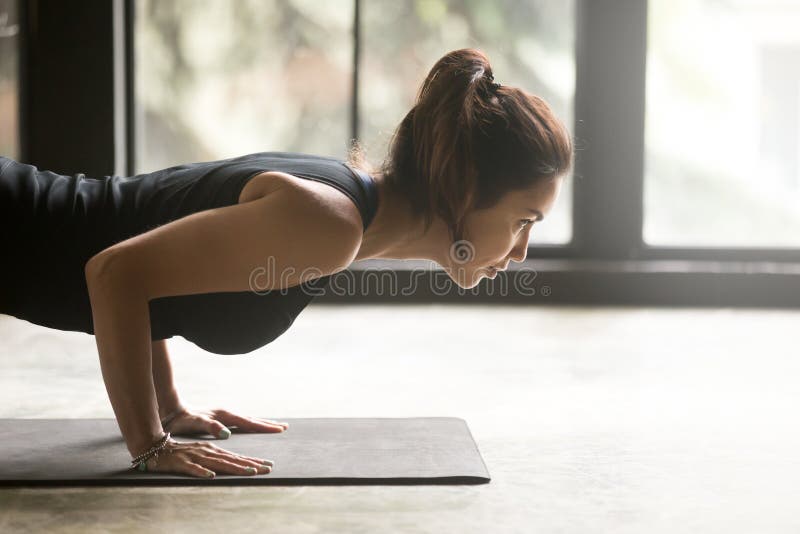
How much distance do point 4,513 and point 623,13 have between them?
3.67 metres

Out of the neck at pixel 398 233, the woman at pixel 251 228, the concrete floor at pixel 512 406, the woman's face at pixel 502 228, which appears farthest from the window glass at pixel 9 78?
the woman's face at pixel 502 228

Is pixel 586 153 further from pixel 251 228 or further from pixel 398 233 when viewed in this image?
pixel 251 228

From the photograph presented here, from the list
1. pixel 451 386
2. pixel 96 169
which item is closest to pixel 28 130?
pixel 96 169

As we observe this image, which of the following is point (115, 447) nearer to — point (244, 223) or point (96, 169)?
point (244, 223)

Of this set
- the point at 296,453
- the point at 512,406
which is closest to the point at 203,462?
the point at 296,453

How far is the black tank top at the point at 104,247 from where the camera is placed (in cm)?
166

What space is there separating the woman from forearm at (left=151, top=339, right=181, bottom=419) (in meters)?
0.15

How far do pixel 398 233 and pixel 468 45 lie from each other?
2.95 metres

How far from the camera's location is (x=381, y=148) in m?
1.72

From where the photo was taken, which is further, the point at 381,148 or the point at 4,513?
the point at 381,148

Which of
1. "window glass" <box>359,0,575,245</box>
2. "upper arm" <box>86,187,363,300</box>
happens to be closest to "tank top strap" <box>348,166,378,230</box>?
"upper arm" <box>86,187,363,300</box>

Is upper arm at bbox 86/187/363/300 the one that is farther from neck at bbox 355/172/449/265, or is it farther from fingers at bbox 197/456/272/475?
fingers at bbox 197/456/272/475

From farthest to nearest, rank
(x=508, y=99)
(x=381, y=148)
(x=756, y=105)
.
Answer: (x=756, y=105), (x=381, y=148), (x=508, y=99)

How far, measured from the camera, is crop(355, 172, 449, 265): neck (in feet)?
5.57
